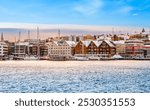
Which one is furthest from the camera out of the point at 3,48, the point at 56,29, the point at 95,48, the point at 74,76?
the point at 74,76

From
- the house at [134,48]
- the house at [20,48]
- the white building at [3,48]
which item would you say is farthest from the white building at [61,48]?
the house at [134,48]

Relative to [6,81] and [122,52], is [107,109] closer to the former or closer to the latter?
[122,52]

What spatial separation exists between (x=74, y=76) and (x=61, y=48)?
23.0 inches

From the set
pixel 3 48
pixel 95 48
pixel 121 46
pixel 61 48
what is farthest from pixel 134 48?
pixel 3 48

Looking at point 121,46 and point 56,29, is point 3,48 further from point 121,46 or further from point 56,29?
point 121,46

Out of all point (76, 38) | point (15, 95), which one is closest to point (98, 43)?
point (76, 38)

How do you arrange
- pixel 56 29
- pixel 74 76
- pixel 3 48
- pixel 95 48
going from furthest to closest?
pixel 74 76 → pixel 3 48 → pixel 95 48 → pixel 56 29

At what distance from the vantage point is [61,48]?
8172 millimetres

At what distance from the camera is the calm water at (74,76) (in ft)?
26.5

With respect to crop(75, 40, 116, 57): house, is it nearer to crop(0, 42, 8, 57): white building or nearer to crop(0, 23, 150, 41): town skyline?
crop(0, 23, 150, 41): town skyline

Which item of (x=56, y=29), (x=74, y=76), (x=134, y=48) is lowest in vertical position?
(x=74, y=76)

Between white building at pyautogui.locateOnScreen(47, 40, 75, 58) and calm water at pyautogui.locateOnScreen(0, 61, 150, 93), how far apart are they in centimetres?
12

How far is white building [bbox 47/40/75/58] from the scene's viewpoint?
8.12m

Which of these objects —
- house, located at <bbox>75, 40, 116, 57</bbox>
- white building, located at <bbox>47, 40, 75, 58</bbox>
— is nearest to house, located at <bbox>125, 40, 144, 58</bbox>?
house, located at <bbox>75, 40, 116, 57</bbox>
